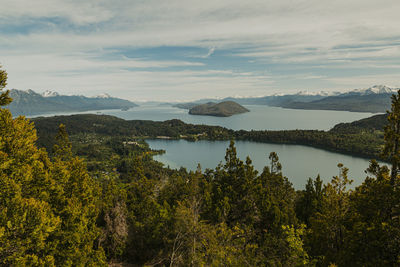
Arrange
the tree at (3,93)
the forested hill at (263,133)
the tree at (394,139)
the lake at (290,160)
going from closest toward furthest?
the tree at (394,139) → the tree at (3,93) → the lake at (290,160) → the forested hill at (263,133)

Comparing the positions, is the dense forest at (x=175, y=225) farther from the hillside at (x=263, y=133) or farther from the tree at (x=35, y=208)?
the hillside at (x=263, y=133)

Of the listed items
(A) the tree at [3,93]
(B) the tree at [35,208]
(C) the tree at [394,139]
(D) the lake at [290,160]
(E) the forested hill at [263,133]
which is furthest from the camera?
(E) the forested hill at [263,133]

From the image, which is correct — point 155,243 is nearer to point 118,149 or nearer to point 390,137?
point 390,137

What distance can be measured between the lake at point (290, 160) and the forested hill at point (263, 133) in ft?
26.5

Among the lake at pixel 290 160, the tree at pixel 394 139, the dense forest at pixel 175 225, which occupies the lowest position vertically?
the lake at pixel 290 160

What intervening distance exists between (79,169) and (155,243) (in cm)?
772

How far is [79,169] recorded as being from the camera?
15070mm

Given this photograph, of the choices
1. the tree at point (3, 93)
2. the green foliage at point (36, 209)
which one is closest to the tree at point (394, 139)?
the green foliage at point (36, 209)

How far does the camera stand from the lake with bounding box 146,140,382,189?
66.6 m

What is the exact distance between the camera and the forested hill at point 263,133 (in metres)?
100

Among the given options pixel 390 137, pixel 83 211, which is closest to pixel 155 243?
pixel 83 211

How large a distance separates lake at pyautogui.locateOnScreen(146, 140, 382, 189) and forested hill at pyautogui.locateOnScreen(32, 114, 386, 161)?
26.5 ft

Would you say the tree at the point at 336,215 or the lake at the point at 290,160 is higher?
the tree at the point at 336,215

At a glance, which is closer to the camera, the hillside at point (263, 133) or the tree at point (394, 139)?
the tree at point (394, 139)
